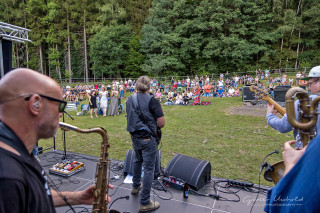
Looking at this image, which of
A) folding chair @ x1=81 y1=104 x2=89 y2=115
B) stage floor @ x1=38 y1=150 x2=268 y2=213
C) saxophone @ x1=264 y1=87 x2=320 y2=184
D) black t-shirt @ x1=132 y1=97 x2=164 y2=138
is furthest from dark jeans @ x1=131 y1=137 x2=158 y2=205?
folding chair @ x1=81 y1=104 x2=89 y2=115

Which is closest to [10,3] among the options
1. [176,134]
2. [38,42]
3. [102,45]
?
[38,42]

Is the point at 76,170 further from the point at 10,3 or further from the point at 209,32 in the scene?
the point at 10,3

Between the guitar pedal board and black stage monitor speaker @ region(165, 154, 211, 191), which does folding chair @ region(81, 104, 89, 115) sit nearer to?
the guitar pedal board

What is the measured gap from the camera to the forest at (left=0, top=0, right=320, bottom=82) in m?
34.0

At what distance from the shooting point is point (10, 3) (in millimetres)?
37250

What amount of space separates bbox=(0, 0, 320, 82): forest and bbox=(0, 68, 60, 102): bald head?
106 ft

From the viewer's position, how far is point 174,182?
4266 millimetres

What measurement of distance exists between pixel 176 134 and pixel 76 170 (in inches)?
178

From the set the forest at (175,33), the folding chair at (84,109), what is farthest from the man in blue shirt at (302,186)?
the forest at (175,33)

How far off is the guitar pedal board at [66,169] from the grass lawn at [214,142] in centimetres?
115

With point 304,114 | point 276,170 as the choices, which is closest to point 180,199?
point 276,170

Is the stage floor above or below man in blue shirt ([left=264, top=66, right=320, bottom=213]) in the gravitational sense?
below

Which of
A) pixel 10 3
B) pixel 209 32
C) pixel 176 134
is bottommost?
pixel 176 134

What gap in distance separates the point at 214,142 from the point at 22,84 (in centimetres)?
705
